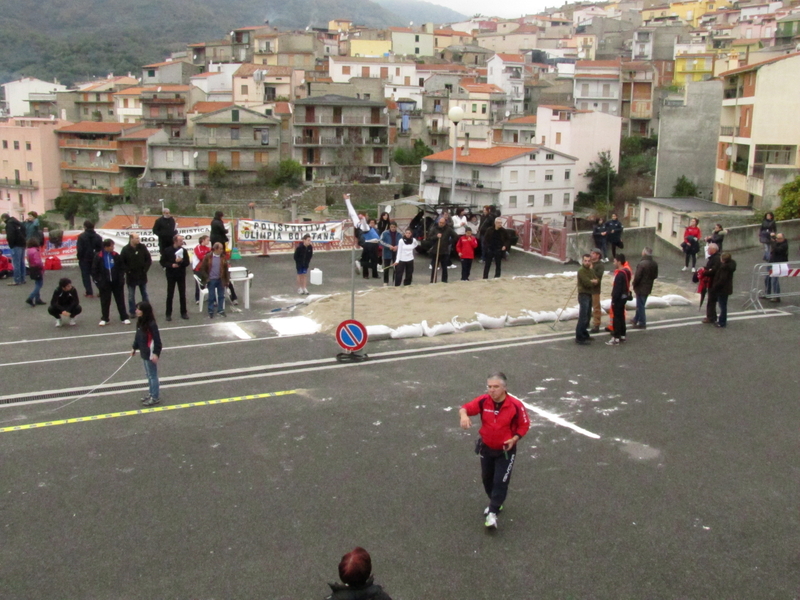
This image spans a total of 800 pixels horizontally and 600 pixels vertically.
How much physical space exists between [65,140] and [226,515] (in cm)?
8842

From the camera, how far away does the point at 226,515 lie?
753cm

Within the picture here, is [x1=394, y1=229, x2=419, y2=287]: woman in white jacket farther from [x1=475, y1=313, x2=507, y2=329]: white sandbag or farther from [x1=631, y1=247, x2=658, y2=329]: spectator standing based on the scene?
[x1=631, y1=247, x2=658, y2=329]: spectator standing

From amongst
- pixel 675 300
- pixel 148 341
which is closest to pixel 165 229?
pixel 148 341

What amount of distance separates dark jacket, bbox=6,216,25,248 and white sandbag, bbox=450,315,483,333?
10722mm

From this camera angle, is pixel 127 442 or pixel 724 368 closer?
pixel 127 442

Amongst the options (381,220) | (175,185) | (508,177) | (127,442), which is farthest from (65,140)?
(127,442)

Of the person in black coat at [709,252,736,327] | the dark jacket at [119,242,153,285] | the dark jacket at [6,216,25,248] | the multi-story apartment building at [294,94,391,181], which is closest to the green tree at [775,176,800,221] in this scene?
the person in black coat at [709,252,736,327]

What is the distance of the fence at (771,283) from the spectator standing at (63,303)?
1351 cm

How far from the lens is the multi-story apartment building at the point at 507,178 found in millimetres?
60188

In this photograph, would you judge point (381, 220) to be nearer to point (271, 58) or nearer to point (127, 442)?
point (127, 442)

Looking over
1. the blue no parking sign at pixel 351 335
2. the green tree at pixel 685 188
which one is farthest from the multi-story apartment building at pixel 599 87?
the blue no parking sign at pixel 351 335

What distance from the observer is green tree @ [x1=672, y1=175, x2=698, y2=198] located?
53312mm

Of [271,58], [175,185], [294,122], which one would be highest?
[271,58]

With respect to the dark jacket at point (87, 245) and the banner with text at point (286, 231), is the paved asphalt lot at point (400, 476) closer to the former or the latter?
the dark jacket at point (87, 245)
